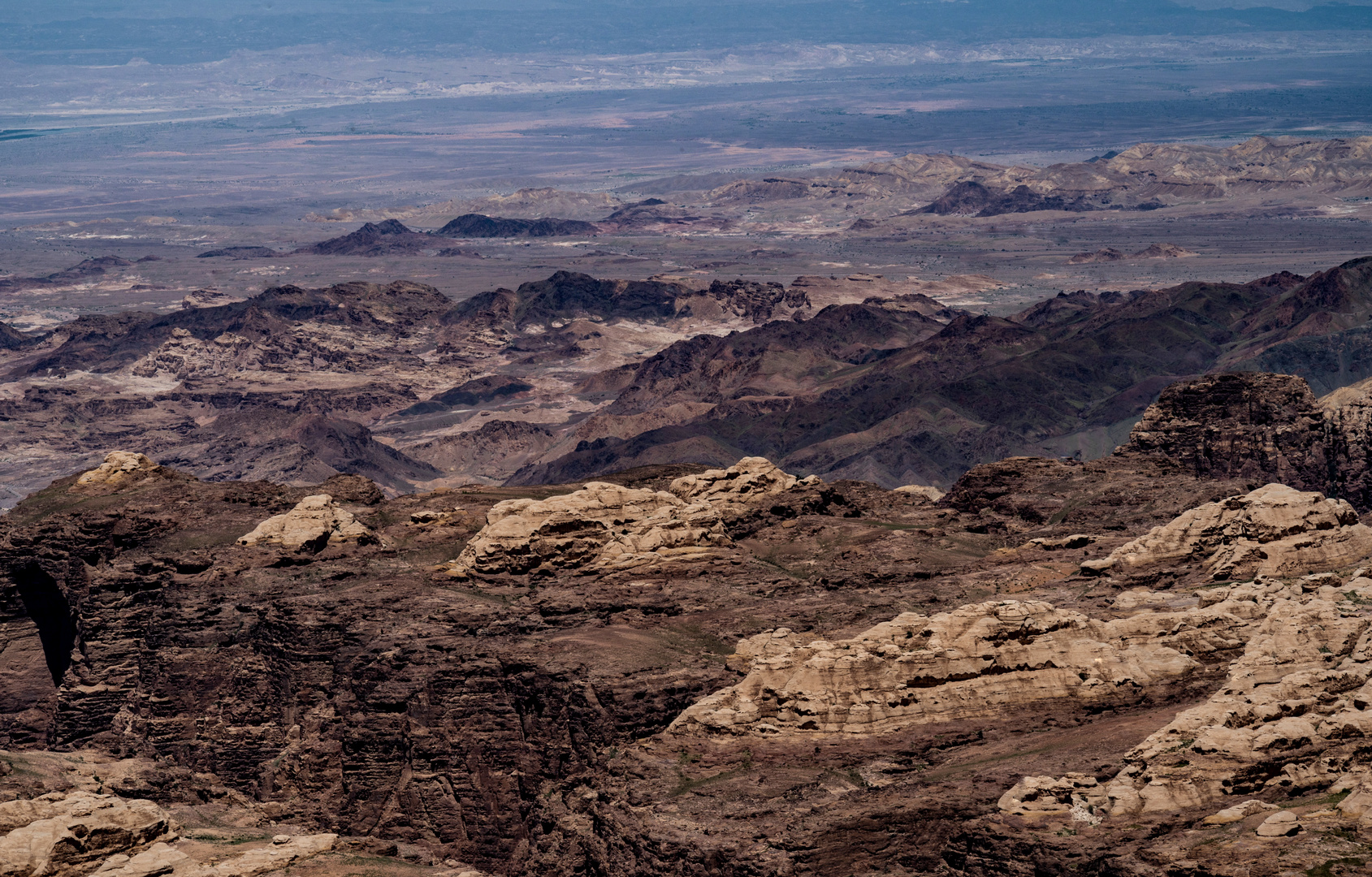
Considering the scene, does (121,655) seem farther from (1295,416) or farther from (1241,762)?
(1295,416)

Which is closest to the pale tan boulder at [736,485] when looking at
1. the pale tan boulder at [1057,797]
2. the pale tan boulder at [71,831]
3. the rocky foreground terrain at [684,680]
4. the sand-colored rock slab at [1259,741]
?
the rocky foreground terrain at [684,680]

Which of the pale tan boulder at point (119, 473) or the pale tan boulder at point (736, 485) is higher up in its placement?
the pale tan boulder at point (119, 473)

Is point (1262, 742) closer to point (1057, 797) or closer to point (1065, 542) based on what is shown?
point (1057, 797)

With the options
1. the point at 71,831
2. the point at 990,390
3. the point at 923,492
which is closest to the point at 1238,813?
the point at 71,831

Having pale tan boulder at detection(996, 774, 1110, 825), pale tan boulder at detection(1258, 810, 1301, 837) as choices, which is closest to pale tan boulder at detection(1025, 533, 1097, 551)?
pale tan boulder at detection(996, 774, 1110, 825)

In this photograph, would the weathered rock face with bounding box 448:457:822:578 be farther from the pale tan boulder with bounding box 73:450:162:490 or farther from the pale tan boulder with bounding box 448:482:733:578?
the pale tan boulder with bounding box 73:450:162:490

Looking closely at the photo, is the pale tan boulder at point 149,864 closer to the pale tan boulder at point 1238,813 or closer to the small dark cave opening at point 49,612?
the pale tan boulder at point 1238,813
